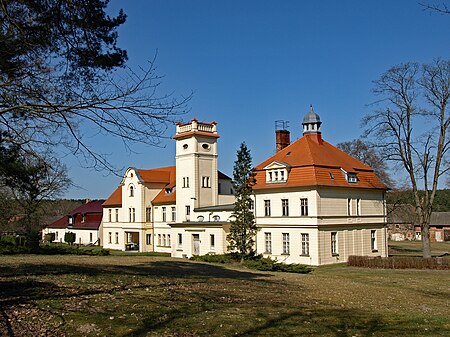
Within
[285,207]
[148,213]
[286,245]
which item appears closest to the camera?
[286,245]

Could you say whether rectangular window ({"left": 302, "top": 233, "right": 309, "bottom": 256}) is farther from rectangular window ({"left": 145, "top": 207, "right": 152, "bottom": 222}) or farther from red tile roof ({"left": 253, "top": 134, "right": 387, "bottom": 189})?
rectangular window ({"left": 145, "top": 207, "right": 152, "bottom": 222})

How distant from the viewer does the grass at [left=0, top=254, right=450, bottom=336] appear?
30.7ft

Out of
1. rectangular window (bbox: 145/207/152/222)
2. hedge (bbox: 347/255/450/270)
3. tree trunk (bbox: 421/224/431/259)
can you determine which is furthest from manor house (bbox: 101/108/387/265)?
tree trunk (bbox: 421/224/431/259)

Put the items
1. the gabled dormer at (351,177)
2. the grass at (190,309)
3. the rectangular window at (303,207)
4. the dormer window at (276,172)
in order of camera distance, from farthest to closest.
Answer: the gabled dormer at (351,177) → the dormer window at (276,172) → the rectangular window at (303,207) → the grass at (190,309)

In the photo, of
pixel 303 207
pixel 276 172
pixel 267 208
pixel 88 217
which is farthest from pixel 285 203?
pixel 88 217

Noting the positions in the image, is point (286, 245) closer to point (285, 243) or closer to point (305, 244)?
point (285, 243)

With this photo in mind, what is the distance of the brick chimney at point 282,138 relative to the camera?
46.8 m

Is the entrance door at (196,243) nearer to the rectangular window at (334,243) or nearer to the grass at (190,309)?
the rectangular window at (334,243)

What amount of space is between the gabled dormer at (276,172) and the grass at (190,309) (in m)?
20.7

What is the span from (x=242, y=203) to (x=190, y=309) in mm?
23939

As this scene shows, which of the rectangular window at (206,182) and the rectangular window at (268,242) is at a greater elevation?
the rectangular window at (206,182)

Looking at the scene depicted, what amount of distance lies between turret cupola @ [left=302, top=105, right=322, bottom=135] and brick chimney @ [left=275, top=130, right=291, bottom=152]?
5.36 metres

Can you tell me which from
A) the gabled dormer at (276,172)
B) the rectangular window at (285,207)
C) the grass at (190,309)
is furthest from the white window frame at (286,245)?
the grass at (190,309)

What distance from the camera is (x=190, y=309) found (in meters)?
11.1
